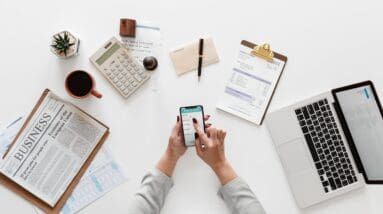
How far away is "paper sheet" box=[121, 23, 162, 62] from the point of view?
1.27 m

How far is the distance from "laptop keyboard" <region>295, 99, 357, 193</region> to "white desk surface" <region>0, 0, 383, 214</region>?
5 centimetres

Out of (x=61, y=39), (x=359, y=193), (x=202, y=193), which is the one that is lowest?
(x=359, y=193)

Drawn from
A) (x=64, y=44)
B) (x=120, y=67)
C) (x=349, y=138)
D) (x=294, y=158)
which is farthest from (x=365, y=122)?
(x=64, y=44)

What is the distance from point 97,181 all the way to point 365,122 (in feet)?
2.50

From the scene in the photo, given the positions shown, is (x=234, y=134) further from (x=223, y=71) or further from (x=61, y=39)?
(x=61, y=39)

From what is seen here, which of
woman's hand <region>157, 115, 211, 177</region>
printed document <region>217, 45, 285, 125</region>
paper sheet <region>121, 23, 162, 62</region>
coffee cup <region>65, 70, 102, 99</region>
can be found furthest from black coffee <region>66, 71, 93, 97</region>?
printed document <region>217, 45, 285, 125</region>

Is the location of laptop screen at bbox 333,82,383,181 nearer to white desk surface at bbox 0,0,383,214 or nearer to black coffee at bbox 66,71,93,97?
white desk surface at bbox 0,0,383,214

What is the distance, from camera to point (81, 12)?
1265mm

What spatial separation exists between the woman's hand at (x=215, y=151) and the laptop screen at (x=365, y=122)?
1.15 feet

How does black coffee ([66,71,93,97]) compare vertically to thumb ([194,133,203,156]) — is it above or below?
above

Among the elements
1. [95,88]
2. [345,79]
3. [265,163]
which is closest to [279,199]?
[265,163]

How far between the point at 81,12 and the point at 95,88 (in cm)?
22

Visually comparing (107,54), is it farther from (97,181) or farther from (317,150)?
(317,150)

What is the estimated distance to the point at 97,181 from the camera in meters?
1.26
